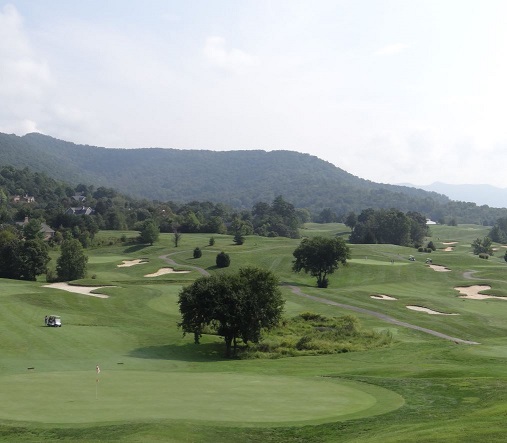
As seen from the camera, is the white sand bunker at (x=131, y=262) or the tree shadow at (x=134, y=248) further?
the tree shadow at (x=134, y=248)

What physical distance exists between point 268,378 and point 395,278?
67460 mm

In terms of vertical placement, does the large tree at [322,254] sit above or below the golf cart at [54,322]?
above

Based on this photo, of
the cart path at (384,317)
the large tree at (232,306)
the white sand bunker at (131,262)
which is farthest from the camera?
the white sand bunker at (131,262)

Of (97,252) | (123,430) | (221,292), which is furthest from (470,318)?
(97,252)

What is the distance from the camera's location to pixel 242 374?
3225cm

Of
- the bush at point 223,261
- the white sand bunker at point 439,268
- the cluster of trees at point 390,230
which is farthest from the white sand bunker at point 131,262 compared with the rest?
the cluster of trees at point 390,230

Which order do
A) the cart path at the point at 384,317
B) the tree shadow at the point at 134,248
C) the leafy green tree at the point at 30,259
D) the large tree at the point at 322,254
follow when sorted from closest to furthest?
the cart path at the point at 384,317 < the leafy green tree at the point at 30,259 < the large tree at the point at 322,254 < the tree shadow at the point at 134,248

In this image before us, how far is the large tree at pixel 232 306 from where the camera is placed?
4500cm

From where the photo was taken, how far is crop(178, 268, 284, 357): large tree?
4500 cm

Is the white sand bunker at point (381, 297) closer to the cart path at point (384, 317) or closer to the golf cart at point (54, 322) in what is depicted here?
the cart path at point (384, 317)

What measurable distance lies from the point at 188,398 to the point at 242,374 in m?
8.08

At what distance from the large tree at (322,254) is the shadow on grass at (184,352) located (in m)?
43.3

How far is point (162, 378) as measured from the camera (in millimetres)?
29984

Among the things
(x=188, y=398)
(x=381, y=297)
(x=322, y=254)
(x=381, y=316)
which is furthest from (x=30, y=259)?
(x=188, y=398)
